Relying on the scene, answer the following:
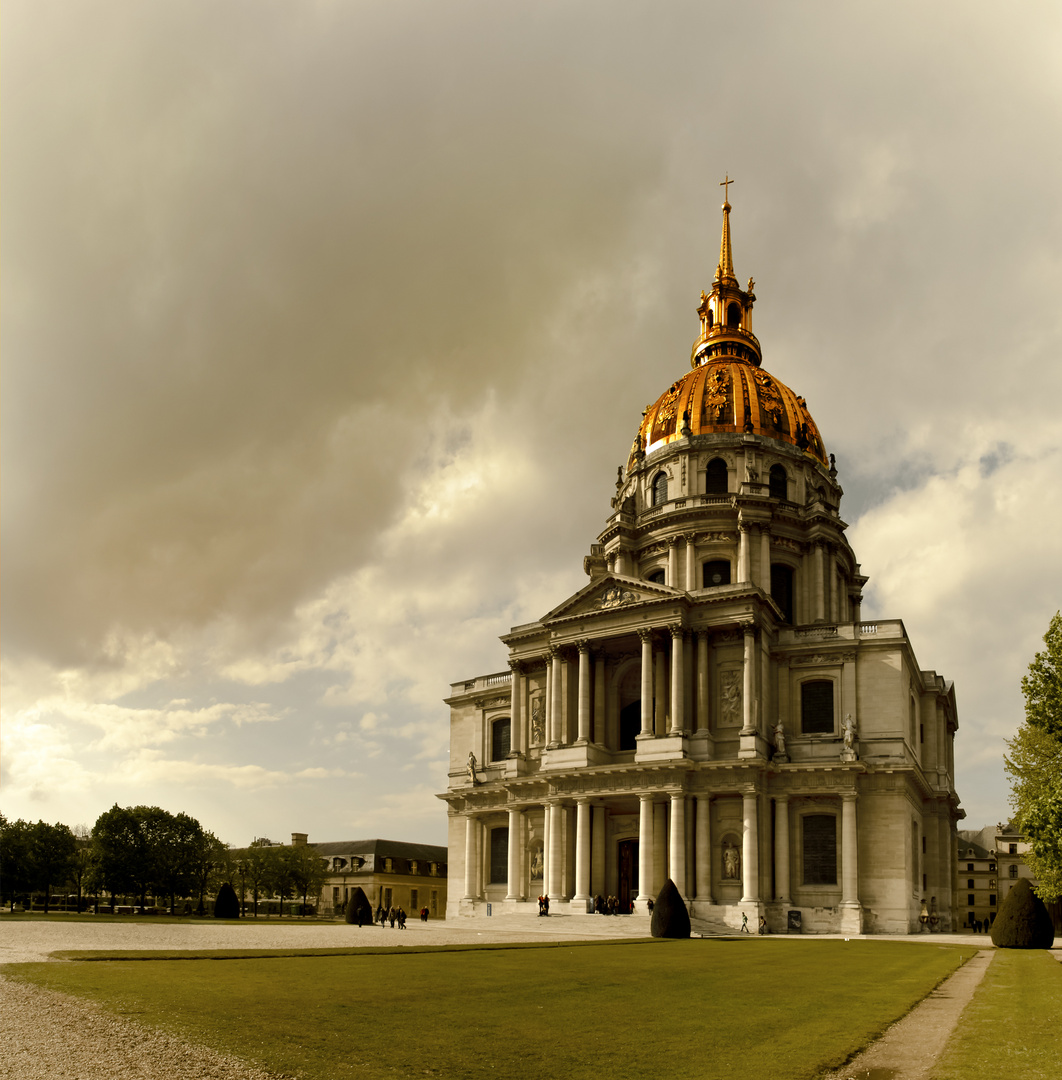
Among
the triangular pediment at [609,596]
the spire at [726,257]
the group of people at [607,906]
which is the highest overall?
the spire at [726,257]

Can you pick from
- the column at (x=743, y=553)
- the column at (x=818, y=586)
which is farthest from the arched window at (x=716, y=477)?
the column at (x=818, y=586)

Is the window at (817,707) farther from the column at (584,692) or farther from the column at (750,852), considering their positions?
the column at (584,692)

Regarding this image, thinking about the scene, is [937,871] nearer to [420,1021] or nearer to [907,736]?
[907,736]

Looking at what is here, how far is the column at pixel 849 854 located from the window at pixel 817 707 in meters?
4.76

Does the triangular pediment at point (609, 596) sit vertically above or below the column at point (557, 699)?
above

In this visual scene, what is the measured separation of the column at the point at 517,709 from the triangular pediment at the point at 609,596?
454 centimetres

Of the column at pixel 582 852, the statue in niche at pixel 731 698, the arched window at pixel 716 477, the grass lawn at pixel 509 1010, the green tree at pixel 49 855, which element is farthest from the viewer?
the green tree at pixel 49 855

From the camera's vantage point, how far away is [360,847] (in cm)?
11200

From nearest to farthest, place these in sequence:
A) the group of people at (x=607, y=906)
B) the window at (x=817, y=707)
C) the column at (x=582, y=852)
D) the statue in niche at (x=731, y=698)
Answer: the group of people at (x=607, y=906) < the column at (x=582, y=852) < the statue in niche at (x=731, y=698) < the window at (x=817, y=707)

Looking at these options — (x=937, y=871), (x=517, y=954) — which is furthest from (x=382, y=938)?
(x=937, y=871)

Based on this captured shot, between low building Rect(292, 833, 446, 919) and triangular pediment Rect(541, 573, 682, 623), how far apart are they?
45.8 meters

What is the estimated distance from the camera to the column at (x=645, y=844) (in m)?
55.0

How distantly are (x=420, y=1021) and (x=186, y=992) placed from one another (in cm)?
435

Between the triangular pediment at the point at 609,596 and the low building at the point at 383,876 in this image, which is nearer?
the triangular pediment at the point at 609,596
